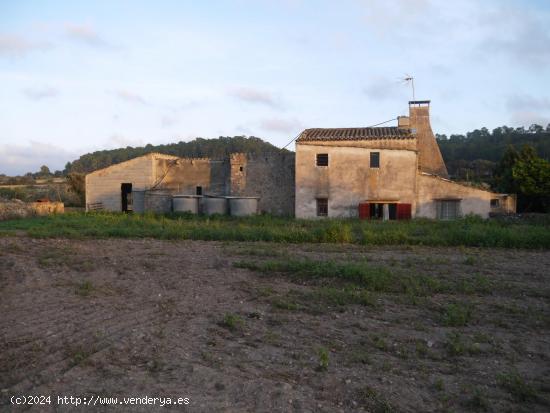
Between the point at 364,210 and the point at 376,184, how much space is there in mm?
1373

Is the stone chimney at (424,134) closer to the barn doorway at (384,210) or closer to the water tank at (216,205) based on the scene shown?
the barn doorway at (384,210)

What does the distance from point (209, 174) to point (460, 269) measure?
18631 millimetres

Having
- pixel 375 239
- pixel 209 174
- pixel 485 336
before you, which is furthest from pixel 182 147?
pixel 485 336

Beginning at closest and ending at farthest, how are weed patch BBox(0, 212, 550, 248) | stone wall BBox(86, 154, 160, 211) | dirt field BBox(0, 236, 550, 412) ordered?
dirt field BBox(0, 236, 550, 412)
weed patch BBox(0, 212, 550, 248)
stone wall BBox(86, 154, 160, 211)

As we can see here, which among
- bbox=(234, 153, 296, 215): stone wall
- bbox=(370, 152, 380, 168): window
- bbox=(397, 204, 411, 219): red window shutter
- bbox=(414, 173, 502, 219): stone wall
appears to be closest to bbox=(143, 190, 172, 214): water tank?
bbox=(234, 153, 296, 215): stone wall

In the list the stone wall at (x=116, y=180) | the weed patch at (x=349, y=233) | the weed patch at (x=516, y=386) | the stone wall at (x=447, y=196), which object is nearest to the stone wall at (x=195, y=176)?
the stone wall at (x=116, y=180)

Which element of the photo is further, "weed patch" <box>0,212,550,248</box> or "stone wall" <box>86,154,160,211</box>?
"stone wall" <box>86,154,160,211</box>

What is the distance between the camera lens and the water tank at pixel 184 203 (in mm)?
24578

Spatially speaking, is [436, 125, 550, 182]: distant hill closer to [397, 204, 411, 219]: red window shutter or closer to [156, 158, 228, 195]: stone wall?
[397, 204, 411, 219]: red window shutter

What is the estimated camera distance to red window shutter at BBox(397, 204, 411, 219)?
21938 mm

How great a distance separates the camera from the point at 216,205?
2417 centimetres

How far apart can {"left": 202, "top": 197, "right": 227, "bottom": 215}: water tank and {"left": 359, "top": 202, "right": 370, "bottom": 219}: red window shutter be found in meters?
6.73

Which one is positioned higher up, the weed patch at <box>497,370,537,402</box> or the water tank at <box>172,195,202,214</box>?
the water tank at <box>172,195,202,214</box>

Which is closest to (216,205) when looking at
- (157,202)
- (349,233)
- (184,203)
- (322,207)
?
(184,203)
